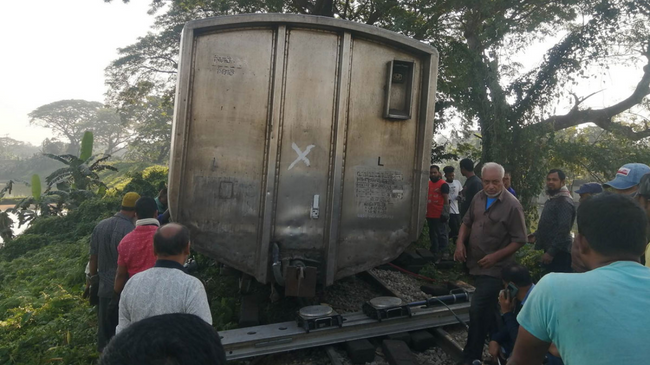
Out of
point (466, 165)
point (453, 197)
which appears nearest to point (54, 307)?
point (466, 165)

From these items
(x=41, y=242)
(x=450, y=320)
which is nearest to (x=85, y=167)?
(x=41, y=242)

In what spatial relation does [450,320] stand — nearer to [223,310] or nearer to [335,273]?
[335,273]

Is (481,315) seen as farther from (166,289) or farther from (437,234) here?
(437,234)

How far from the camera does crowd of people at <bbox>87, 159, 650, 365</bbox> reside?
0.98 meters

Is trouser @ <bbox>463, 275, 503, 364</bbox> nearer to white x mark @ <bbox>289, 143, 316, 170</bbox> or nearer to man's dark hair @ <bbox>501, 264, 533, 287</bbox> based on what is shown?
man's dark hair @ <bbox>501, 264, 533, 287</bbox>

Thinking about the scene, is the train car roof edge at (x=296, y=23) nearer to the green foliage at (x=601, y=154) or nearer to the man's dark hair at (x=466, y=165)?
the man's dark hair at (x=466, y=165)

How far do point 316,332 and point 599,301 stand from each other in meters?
2.62

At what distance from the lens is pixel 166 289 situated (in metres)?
2.05

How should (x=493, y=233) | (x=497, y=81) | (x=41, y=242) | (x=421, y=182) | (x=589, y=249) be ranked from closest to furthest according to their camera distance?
(x=589, y=249)
(x=493, y=233)
(x=421, y=182)
(x=497, y=81)
(x=41, y=242)

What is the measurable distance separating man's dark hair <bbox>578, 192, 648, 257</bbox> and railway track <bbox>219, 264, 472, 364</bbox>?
2.31 meters

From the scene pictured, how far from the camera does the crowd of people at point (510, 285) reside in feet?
3.22

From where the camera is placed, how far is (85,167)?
13891 mm

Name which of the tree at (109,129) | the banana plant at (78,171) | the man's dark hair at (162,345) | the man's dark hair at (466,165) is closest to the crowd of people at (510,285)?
the man's dark hair at (162,345)

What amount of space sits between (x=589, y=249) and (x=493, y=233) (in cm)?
193
